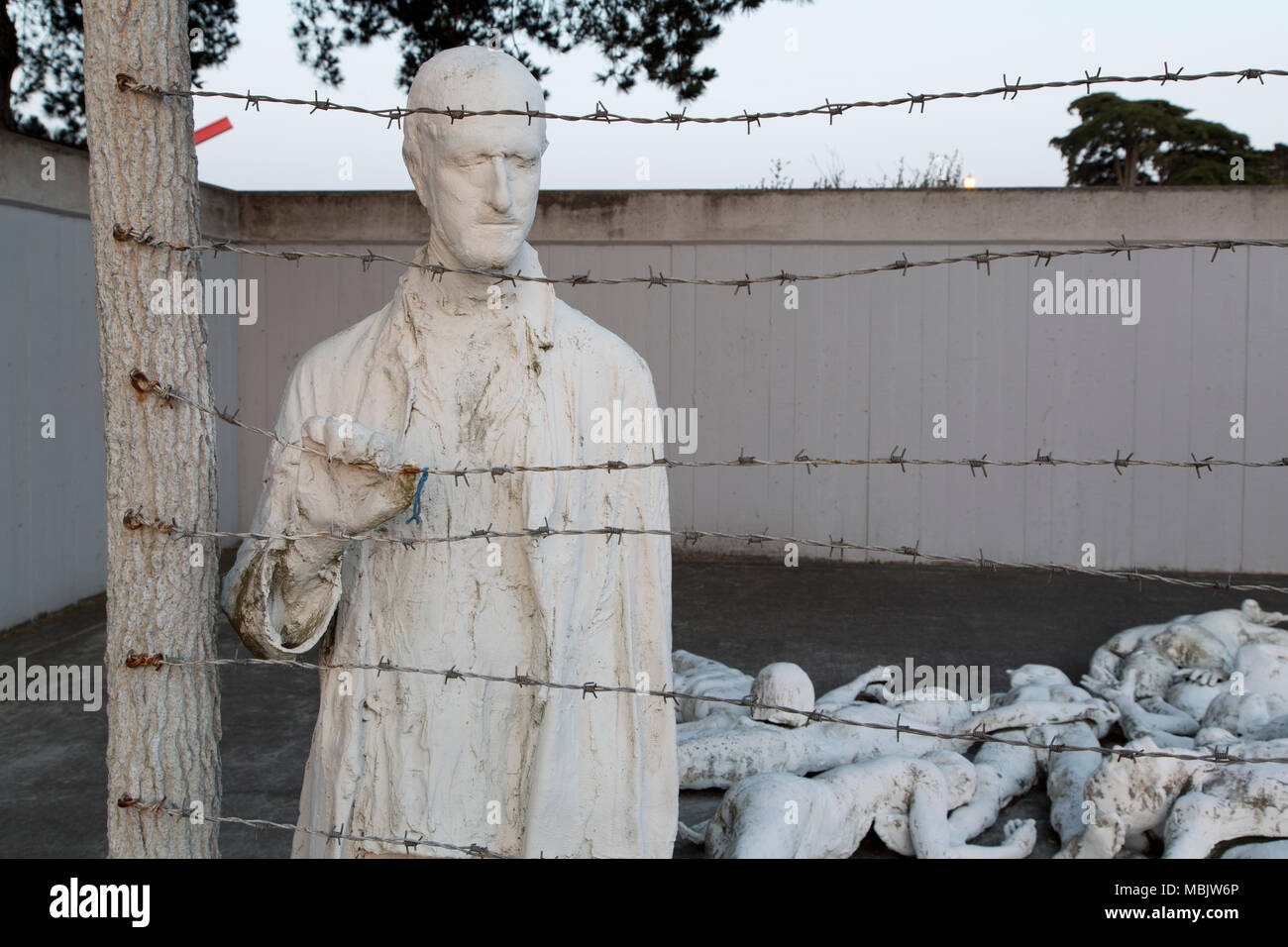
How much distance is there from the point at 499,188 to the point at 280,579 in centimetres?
69

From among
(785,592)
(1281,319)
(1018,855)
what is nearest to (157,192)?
(1018,855)

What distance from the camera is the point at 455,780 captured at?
1.97 metres

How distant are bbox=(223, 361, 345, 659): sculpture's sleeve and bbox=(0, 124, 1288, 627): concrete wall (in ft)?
21.4

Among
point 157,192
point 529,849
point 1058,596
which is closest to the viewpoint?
point 157,192

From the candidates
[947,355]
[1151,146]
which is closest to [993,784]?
[947,355]

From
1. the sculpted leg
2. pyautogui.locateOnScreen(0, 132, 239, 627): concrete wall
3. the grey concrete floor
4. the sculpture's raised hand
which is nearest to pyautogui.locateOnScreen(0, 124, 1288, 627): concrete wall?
the grey concrete floor

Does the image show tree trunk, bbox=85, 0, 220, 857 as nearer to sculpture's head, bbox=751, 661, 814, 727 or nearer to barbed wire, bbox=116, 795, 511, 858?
barbed wire, bbox=116, 795, 511, 858

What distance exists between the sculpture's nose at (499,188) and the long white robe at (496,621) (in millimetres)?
167

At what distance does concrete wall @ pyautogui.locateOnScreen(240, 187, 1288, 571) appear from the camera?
8.34m

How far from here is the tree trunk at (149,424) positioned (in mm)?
1738

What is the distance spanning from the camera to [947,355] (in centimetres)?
856

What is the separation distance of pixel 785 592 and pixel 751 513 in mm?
1258

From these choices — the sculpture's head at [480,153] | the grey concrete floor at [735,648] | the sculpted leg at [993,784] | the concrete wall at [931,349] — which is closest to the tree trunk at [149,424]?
the sculpture's head at [480,153]

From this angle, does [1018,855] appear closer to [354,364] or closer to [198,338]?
[354,364]
